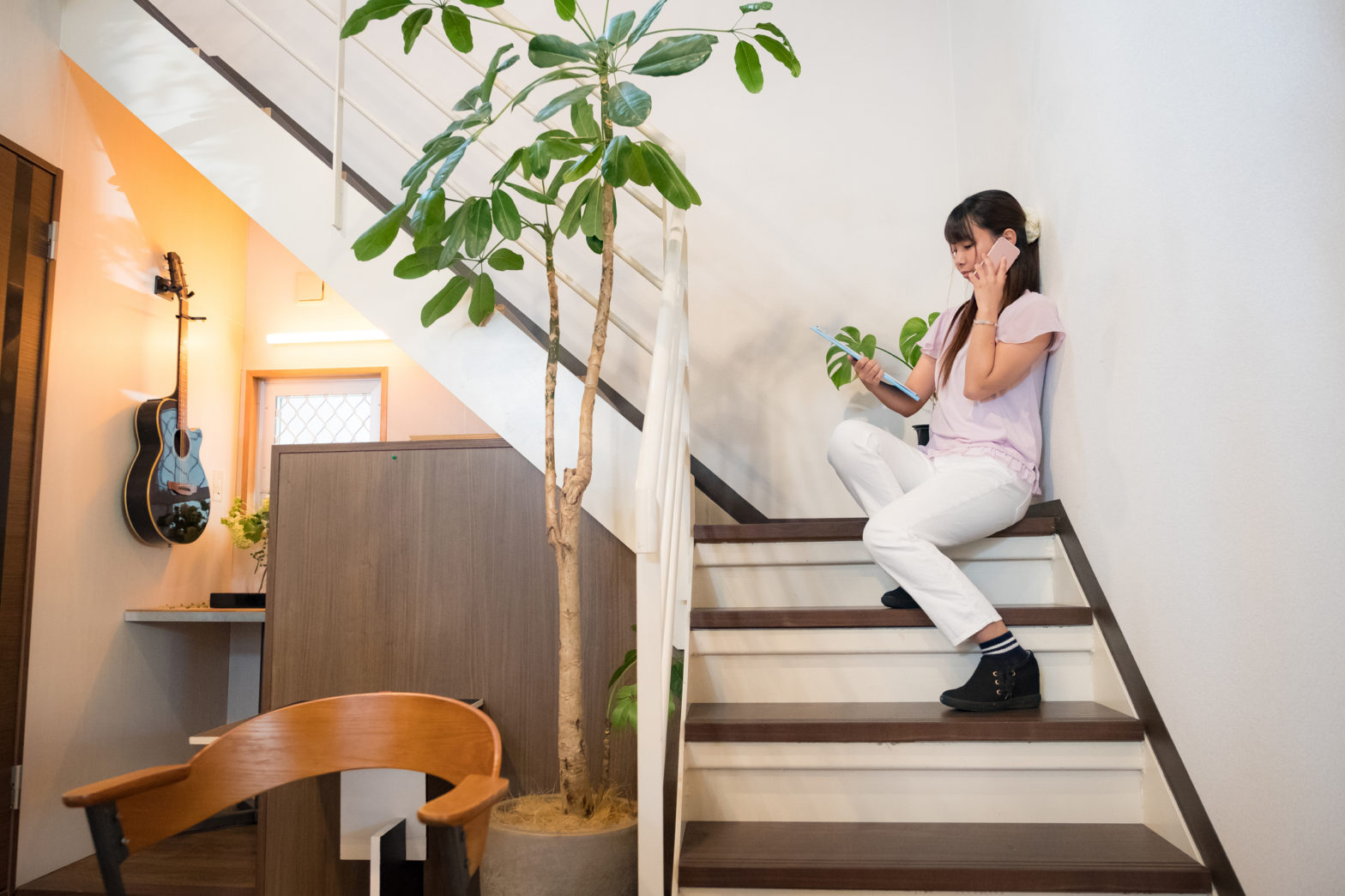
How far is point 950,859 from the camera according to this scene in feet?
4.69

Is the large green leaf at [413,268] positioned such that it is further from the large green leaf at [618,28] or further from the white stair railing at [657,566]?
the large green leaf at [618,28]

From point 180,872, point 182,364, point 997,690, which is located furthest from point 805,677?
point 182,364

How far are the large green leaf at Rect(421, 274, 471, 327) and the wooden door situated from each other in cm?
151

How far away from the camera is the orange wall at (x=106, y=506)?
2680mm

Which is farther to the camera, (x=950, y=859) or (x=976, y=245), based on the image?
(x=976, y=245)

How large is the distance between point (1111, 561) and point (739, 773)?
0.90m

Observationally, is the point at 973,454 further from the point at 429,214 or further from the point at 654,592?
the point at 429,214

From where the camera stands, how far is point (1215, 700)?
1405 millimetres

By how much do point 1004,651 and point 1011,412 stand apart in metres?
0.59

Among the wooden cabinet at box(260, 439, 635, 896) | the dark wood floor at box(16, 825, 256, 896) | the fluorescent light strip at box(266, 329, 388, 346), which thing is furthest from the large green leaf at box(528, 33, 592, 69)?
the fluorescent light strip at box(266, 329, 388, 346)

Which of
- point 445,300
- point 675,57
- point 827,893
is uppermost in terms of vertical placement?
point 675,57

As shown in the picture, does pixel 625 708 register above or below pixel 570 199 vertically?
below

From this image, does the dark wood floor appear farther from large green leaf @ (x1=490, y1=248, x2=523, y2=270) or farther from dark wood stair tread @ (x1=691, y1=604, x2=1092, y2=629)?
large green leaf @ (x1=490, y1=248, x2=523, y2=270)

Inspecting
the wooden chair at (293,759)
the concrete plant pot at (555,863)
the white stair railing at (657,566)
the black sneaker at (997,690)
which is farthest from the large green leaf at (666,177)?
the concrete plant pot at (555,863)
